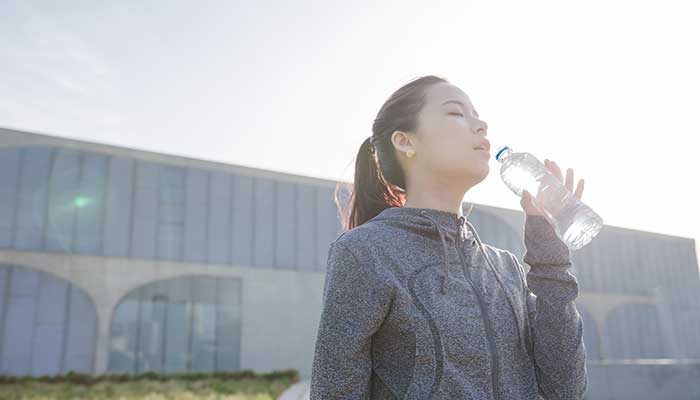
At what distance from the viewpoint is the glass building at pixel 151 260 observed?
1889cm

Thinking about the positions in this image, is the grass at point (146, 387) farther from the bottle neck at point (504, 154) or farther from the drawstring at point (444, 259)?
the drawstring at point (444, 259)

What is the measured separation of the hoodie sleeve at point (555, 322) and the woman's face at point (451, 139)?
345 millimetres

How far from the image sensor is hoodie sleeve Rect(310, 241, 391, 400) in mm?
1776

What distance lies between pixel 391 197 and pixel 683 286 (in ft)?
123

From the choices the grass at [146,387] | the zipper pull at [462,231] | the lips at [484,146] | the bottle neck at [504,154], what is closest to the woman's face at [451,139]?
the lips at [484,146]

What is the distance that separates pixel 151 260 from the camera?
2067 centimetres

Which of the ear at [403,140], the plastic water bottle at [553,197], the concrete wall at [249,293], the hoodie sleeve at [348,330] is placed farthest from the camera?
the concrete wall at [249,293]

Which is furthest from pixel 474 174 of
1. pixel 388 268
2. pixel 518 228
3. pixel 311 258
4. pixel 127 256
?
pixel 518 228

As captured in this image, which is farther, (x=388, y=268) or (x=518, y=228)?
(x=518, y=228)

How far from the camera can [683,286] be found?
3428cm

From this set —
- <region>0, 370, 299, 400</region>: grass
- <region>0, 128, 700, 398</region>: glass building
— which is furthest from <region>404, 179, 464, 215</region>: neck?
<region>0, 128, 700, 398</region>: glass building

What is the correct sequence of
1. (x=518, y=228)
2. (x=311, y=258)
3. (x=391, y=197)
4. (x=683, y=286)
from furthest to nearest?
(x=683, y=286) < (x=518, y=228) < (x=311, y=258) < (x=391, y=197)

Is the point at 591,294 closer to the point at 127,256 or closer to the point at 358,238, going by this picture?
the point at 127,256

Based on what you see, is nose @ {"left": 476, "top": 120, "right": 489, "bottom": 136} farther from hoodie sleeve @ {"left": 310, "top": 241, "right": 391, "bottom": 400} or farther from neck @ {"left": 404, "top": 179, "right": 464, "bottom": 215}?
hoodie sleeve @ {"left": 310, "top": 241, "right": 391, "bottom": 400}
